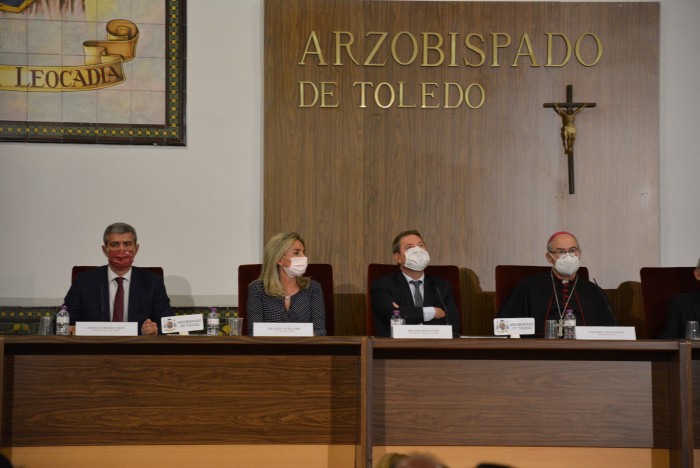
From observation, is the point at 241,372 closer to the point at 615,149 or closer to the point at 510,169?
the point at 510,169

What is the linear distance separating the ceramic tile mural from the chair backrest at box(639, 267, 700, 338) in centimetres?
276

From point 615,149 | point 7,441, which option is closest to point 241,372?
point 7,441

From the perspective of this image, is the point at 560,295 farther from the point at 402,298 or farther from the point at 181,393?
the point at 181,393

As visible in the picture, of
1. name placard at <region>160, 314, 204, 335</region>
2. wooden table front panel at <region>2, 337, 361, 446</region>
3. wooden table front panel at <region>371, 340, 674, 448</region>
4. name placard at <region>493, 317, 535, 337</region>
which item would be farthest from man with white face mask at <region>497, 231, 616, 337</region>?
name placard at <region>160, 314, 204, 335</region>

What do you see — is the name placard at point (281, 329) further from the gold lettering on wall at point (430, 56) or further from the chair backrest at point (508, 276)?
the gold lettering on wall at point (430, 56)

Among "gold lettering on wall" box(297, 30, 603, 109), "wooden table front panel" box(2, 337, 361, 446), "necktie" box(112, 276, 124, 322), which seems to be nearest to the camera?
"wooden table front panel" box(2, 337, 361, 446)

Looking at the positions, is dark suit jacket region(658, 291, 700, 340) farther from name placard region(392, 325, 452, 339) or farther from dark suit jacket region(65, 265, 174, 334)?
dark suit jacket region(65, 265, 174, 334)

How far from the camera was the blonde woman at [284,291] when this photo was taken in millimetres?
4199

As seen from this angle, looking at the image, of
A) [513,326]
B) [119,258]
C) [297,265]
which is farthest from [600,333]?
[119,258]

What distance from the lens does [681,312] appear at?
442 centimetres

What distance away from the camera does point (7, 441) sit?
3264mm

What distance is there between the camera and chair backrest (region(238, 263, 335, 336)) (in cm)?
455

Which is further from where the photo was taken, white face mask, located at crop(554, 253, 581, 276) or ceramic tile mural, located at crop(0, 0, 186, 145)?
ceramic tile mural, located at crop(0, 0, 186, 145)

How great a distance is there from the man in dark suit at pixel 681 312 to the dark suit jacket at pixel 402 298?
3.56 feet
